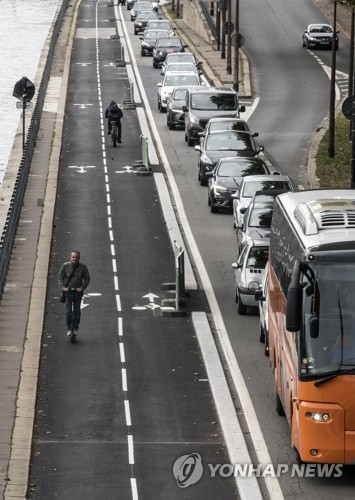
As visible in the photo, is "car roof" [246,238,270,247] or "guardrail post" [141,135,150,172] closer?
"car roof" [246,238,270,247]

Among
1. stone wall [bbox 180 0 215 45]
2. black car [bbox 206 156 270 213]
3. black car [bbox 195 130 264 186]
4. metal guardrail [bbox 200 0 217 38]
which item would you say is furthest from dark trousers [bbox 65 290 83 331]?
stone wall [bbox 180 0 215 45]

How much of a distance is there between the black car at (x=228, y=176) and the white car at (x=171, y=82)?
59.3ft

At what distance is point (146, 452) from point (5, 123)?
206 feet

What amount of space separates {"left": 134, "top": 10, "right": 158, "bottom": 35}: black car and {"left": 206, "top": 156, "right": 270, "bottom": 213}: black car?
53440 mm

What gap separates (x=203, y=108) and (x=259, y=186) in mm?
15197

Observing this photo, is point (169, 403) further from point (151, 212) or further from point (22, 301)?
point (151, 212)

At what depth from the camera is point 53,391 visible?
23.8 m

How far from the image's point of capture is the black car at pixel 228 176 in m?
40.6

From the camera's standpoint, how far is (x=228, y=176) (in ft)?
135

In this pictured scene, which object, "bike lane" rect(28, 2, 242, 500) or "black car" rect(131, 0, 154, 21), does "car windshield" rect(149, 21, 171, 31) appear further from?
"bike lane" rect(28, 2, 242, 500)

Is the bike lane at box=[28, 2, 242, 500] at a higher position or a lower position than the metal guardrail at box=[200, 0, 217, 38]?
higher

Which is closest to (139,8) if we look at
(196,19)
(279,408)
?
(196,19)

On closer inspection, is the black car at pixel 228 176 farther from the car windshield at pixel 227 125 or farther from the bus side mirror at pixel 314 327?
the bus side mirror at pixel 314 327

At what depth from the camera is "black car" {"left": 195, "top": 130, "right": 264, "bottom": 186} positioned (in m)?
44.7
